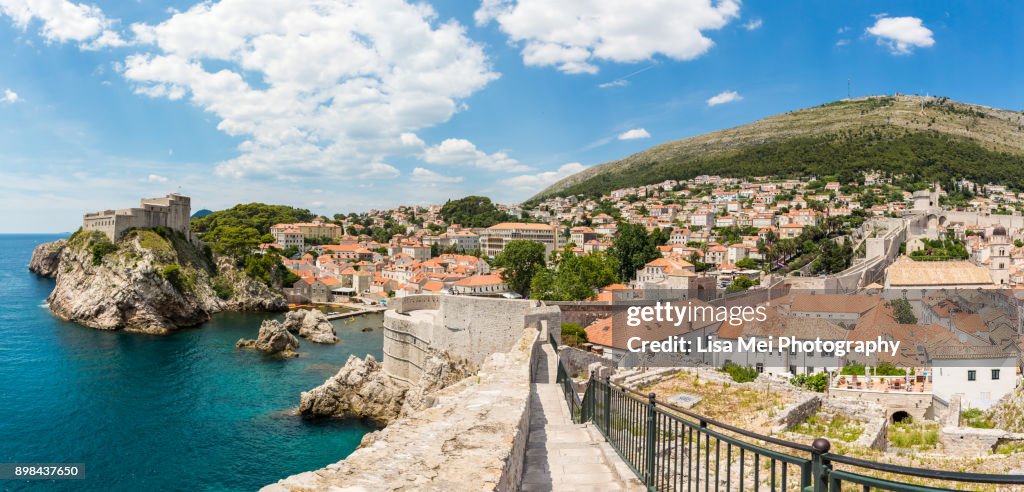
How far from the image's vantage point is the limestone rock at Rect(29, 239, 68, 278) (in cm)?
6894

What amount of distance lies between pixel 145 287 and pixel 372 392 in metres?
26.2

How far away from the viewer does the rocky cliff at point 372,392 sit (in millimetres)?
19547

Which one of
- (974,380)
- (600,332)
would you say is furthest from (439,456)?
(600,332)

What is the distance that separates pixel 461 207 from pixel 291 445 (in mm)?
90371

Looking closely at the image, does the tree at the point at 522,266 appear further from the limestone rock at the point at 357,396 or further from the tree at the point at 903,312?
the tree at the point at 903,312

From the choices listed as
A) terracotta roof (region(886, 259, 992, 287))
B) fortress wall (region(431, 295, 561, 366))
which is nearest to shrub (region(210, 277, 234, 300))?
fortress wall (region(431, 295, 561, 366))

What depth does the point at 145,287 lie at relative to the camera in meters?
37.6

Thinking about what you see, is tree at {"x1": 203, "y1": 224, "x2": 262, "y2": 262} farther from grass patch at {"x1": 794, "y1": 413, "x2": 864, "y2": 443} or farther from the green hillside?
the green hillside

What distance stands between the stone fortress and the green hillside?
9500 centimetres

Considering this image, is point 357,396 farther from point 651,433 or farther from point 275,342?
point 651,433

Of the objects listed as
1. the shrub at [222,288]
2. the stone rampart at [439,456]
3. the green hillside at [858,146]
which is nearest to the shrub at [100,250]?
the shrub at [222,288]

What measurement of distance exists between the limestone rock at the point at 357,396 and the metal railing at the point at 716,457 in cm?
1613

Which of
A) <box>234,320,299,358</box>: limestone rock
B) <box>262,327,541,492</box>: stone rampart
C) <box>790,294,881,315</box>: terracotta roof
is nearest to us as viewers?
<box>262,327,541,492</box>: stone rampart

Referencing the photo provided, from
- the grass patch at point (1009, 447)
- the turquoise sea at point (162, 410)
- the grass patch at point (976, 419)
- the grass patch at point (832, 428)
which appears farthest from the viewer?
the turquoise sea at point (162, 410)
